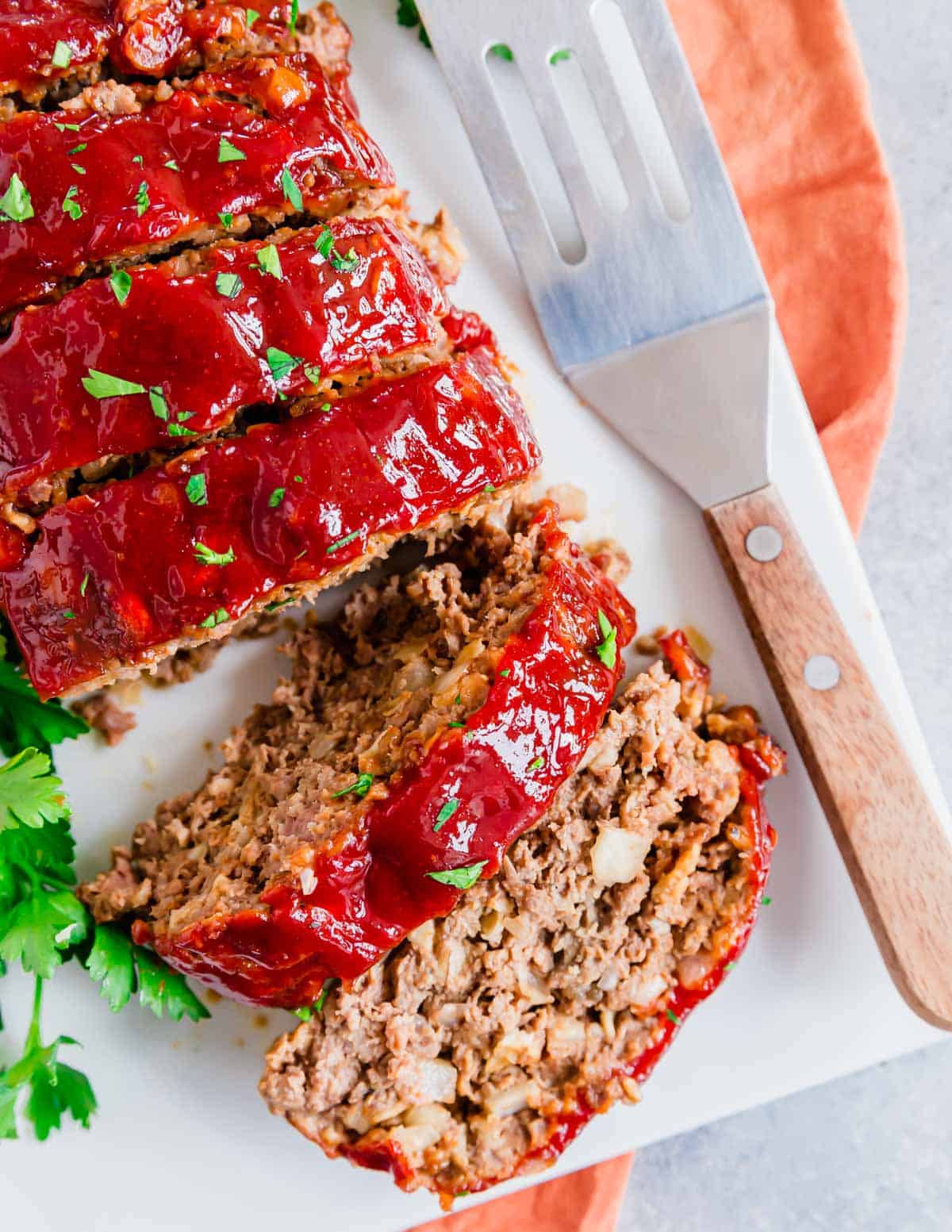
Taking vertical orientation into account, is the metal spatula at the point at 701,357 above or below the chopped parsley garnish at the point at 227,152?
below

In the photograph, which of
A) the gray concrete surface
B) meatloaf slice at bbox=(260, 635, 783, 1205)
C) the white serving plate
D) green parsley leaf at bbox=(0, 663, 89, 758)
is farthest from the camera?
the gray concrete surface

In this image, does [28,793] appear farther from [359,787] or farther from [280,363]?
[280,363]

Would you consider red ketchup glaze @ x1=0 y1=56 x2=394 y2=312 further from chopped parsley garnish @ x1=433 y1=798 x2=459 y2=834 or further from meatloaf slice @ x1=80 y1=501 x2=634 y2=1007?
chopped parsley garnish @ x1=433 y1=798 x2=459 y2=834

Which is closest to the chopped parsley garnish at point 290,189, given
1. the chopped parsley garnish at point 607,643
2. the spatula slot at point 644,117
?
the spatula slot at point 644,117

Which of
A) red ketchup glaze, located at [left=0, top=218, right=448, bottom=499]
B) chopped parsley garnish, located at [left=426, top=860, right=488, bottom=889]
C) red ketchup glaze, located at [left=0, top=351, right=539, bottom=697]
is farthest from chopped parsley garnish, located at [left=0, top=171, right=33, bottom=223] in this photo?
chopped parsley garnish, located at [left=426, top=860, right=488, bottom=889]

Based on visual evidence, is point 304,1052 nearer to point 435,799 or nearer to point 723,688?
point 435,799

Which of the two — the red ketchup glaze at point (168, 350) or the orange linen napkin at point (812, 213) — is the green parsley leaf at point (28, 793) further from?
the orange linen napkin at point (812, 213)
